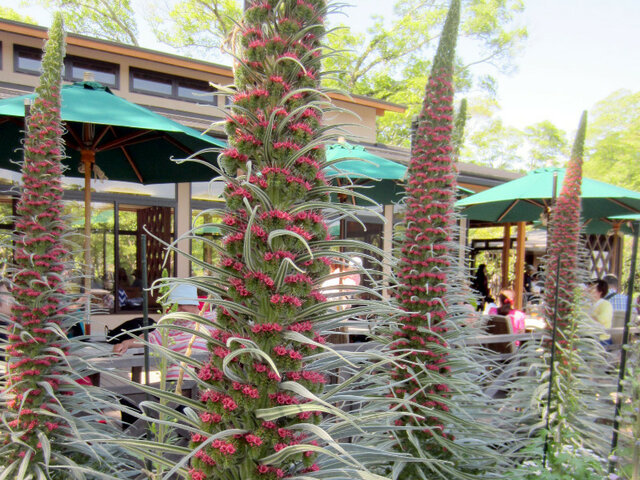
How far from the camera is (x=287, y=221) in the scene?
92 centimetres

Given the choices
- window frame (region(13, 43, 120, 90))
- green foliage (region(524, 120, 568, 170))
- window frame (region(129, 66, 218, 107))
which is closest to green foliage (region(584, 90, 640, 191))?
green foliage (region(524, 120, 568, 170))

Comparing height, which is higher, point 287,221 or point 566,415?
point 287,221

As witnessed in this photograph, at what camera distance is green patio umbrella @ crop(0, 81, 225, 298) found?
3150 mm

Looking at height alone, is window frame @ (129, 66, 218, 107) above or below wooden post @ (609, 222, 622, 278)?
above

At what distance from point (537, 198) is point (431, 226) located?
4816mm

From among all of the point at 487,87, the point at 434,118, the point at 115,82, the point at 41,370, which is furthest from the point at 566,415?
the point at 487,87

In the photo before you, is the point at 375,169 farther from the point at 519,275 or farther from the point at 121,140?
the point at 519,275

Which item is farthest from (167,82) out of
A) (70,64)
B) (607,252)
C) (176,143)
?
(607,252)

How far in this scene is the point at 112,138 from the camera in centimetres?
427

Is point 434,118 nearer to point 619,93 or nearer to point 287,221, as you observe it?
Result: point 287,221

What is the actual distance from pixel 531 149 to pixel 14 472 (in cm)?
4113

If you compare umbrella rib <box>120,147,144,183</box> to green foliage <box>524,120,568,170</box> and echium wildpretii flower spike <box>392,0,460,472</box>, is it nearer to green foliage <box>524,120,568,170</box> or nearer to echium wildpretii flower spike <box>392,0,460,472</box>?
echium wildpretii flower spike <box>392,0,460,472</box>

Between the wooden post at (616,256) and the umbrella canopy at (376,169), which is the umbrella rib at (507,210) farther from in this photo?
the wooden post at (616,256)

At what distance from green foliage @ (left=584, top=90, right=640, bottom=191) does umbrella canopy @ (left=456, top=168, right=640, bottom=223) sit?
2282 centimetres
